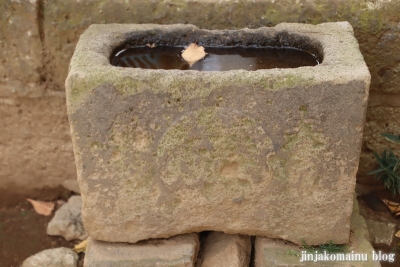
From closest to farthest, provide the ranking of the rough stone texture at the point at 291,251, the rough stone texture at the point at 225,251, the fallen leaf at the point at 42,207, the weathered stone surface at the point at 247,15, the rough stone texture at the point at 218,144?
the rough stone texture at the point at 218,144
the rough stone texture at the point at 291,251
the rough stone texture at the point at 225,251
the weathered stone surface at the point at 247,15
the fallen leaf at the point at 42,207

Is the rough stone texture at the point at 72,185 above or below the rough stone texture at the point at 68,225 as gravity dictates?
above

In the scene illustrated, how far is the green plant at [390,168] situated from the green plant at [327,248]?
0.50 m

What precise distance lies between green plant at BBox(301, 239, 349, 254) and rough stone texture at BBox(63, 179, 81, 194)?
1198 mm

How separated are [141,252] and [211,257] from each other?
0.83 feet

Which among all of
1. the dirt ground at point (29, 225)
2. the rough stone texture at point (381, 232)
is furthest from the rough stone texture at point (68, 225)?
the rough stone texture at point (381, 232)

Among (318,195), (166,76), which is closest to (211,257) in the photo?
(318,195)

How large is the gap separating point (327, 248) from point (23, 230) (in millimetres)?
1395

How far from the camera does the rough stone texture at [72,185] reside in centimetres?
245

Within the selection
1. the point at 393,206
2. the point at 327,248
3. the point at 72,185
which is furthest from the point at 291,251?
the point at 72,185

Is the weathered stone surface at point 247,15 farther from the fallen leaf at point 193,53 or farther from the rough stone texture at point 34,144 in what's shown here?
the rough stone texture at point 34,144

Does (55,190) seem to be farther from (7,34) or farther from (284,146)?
(284,146)

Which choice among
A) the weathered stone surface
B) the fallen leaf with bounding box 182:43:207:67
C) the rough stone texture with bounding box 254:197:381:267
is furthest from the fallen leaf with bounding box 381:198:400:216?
the fallen leaf with bounding box 182:43:207:67

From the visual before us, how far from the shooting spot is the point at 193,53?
1765mm

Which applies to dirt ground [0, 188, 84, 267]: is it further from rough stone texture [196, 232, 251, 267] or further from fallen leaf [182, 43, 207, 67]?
fallen leaf [182, 43, 207, 67]
